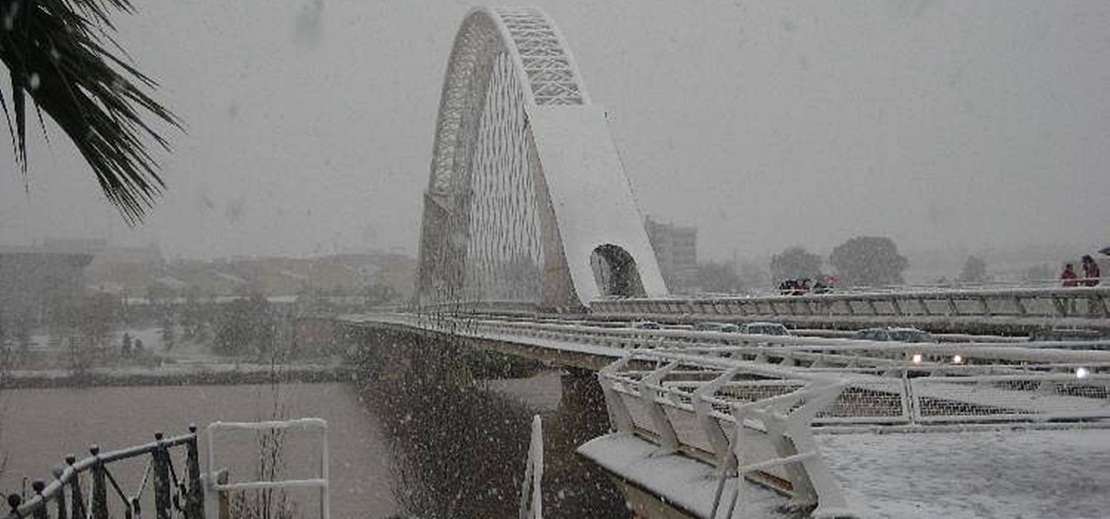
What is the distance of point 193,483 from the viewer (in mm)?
9594

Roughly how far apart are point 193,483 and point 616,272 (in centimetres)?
4276

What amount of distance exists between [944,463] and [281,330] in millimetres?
102469

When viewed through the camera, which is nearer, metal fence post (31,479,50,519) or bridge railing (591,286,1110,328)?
metal fence post (31,479,50,519)

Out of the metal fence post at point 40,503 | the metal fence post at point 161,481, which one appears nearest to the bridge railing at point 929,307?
the metal fence post at point 161,481

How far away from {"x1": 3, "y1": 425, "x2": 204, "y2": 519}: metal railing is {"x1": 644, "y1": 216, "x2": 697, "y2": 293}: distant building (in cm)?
13460

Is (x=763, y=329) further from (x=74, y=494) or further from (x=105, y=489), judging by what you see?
(x=74, y=494)

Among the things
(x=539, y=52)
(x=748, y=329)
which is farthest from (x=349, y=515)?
(x=539, y=52)

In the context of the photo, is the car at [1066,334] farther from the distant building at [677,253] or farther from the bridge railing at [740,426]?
the distant building at [677,253]

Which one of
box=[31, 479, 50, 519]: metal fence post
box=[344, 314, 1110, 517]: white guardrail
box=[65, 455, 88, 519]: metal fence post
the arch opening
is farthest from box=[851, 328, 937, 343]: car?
the arch opening

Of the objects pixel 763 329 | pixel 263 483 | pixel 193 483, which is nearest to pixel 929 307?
pixel 763 329

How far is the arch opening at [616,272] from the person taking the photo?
4916 cm

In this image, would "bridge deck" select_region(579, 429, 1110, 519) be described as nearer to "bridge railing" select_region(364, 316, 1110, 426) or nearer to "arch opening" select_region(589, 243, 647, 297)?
"bridge railing" select_region(364, 316, 1110, 426)

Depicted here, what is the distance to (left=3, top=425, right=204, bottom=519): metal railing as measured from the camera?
17.1 feet

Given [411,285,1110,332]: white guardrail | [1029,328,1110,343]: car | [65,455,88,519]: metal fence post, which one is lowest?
[65,455,88,519]: metal fence post
